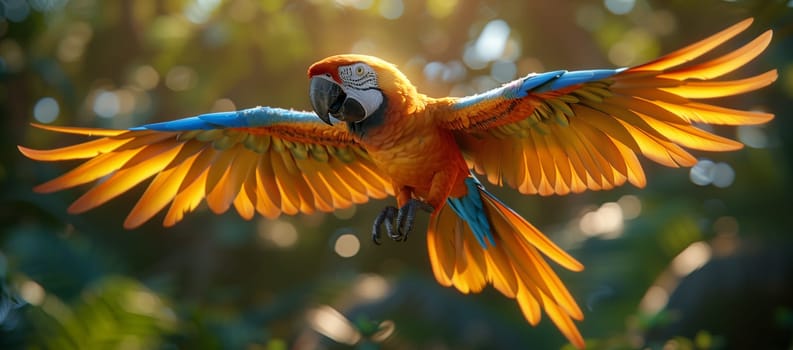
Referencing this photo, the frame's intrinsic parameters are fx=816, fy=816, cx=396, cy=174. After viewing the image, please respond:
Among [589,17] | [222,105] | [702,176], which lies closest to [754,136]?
[702,176]

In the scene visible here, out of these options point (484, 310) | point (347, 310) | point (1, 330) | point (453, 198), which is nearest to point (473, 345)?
point (484, 310)

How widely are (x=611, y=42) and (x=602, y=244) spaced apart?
3.27m

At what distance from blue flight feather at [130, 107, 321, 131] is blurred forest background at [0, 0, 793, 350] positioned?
2152 millimetres

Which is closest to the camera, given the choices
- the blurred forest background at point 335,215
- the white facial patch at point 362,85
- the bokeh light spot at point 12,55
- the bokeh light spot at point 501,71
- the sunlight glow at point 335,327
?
the white facial patch at point 362,85

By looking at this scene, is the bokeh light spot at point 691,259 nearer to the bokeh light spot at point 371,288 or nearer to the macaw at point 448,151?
the bokeh light spot at point 371,288

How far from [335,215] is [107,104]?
113 inches

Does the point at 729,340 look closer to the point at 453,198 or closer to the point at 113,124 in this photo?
the point at 453,198

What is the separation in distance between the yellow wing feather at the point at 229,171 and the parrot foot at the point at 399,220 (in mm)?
339

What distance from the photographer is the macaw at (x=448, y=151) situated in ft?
6.36

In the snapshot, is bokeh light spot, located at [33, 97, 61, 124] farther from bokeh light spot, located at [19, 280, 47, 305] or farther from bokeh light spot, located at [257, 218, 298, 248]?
bokeh light spot, located at [19, 280, 47, 305]

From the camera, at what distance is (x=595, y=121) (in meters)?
2.14

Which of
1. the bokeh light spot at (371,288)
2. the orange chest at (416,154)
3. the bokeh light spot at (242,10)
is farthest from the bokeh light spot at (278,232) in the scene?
the orange chest at (416,154)

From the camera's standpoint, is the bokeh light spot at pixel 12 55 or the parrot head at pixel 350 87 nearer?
the parrot head at pixel 350 87

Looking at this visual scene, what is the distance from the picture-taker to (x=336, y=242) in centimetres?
902
